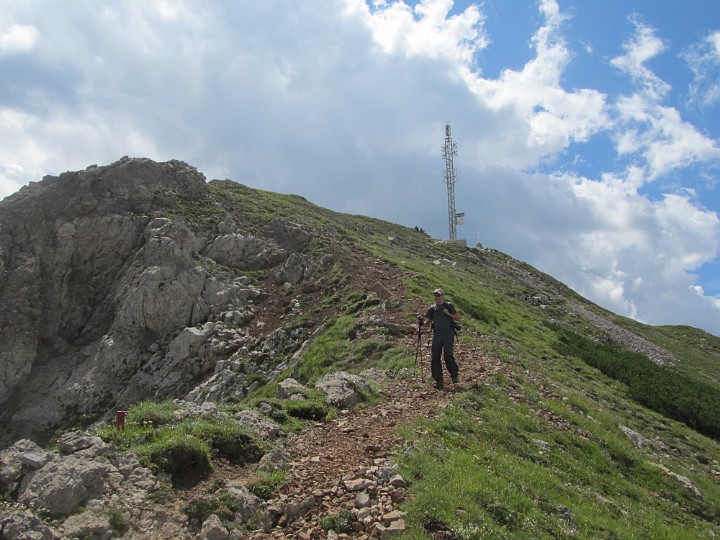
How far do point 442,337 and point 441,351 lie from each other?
43 centimetres

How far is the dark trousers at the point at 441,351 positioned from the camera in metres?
15.8

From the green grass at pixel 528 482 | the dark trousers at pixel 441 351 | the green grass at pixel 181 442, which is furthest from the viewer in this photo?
the dark trousers at pixel 441 351

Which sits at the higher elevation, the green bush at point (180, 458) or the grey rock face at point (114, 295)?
the grey rock face at point (114, 295)

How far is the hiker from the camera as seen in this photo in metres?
15.8

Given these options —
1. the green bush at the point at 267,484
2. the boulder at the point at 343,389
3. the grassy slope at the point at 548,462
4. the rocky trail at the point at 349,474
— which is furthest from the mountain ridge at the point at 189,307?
the green bush at the point at 267,484

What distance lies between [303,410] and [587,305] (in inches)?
2165

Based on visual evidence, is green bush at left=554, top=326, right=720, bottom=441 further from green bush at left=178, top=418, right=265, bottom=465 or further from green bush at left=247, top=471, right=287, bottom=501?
green bush at left=247, top=471, right=287, bottom=501

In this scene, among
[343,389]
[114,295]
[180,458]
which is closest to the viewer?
[180,458]

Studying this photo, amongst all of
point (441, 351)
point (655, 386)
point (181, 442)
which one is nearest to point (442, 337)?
point (441, 351)

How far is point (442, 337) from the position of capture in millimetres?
16047

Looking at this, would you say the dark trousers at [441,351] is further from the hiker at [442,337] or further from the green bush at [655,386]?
the green bush at [655,386]

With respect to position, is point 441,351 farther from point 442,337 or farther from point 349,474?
point 349,474

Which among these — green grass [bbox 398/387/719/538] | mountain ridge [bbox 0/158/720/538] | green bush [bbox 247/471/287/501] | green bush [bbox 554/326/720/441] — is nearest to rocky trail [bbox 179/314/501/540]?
green bush [bbox 247/471/287/501]

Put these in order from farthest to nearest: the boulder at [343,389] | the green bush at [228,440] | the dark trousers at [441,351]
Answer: the dark trousers at [441,351]
the boulder at [343,389]
the green bush at [228,440]
